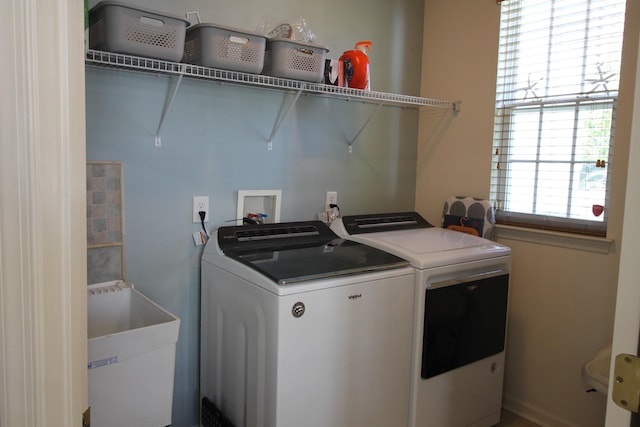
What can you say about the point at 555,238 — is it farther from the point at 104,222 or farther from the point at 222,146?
the point at 104,222

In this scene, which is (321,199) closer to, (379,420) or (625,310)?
(379,420)

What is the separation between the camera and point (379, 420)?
1.79 m

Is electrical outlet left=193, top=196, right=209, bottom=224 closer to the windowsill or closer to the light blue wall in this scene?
the light blue wall

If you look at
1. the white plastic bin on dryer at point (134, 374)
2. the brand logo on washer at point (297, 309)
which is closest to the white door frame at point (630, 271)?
the brand logo on washer at point (297, 309)

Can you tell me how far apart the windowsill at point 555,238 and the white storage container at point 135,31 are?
187 cm

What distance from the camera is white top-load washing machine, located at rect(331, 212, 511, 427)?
185 centimetres

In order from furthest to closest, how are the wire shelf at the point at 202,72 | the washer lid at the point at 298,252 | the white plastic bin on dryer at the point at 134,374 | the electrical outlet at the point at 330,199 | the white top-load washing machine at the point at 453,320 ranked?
the electrical outlet at the point at 330,199
the white top-load washing machine at the point at 453,320
the washer lid at the point at 298,252
the wire shelf at the point at 202,72
the white plastic bin on dryer at the point at 134,374

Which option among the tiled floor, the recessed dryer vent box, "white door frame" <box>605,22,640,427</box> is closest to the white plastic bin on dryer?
the recessed dryer vent box

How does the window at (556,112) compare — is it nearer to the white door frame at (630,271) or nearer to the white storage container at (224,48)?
the white storage container at (224,48)

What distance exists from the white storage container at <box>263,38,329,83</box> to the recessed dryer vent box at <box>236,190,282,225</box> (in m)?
0.59

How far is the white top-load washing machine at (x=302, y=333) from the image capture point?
4.98 feet

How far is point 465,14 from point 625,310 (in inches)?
92.0

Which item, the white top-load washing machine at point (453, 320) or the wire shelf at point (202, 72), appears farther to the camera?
the white top-load washing machine at point (453, 320)

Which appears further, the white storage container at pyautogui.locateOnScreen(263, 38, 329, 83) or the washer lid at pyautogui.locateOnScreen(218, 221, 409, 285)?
the white storage container at pyautogui.locateOnScreen(263, 38, 329, 83)
